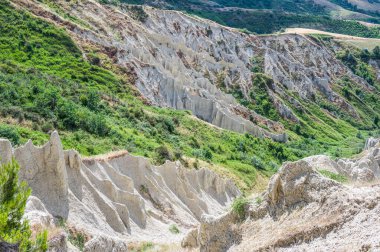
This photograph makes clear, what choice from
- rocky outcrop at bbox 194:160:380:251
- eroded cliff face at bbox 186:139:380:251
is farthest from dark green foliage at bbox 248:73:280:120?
rocky outcrop at bbox 194:160:380:251

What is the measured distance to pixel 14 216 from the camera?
47.7 ft

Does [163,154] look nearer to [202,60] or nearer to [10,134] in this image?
[10,134]

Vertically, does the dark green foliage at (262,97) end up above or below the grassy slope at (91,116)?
below

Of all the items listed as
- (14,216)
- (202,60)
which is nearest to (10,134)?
(14,216)

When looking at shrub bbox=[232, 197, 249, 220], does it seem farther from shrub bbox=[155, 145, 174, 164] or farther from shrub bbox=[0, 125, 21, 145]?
shrub bbox=[155, 145, 174, 164]

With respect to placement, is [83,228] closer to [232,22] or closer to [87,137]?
[87,137]

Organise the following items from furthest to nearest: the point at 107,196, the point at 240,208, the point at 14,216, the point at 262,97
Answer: the point at 262,97 → the point at 107,196 → the point at 240,208 → the point at 14,216

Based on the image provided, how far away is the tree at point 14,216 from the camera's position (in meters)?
13.8

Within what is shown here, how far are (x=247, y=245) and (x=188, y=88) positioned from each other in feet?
190

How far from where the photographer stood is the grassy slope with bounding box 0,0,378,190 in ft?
139

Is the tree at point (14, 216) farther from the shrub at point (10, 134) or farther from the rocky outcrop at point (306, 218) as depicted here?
the shrub at point (10, 134)

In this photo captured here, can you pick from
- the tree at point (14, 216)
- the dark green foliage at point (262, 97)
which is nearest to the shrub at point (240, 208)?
the tree at point (14, 216)

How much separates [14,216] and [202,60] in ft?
256

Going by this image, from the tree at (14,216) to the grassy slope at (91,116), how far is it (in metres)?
19.4
